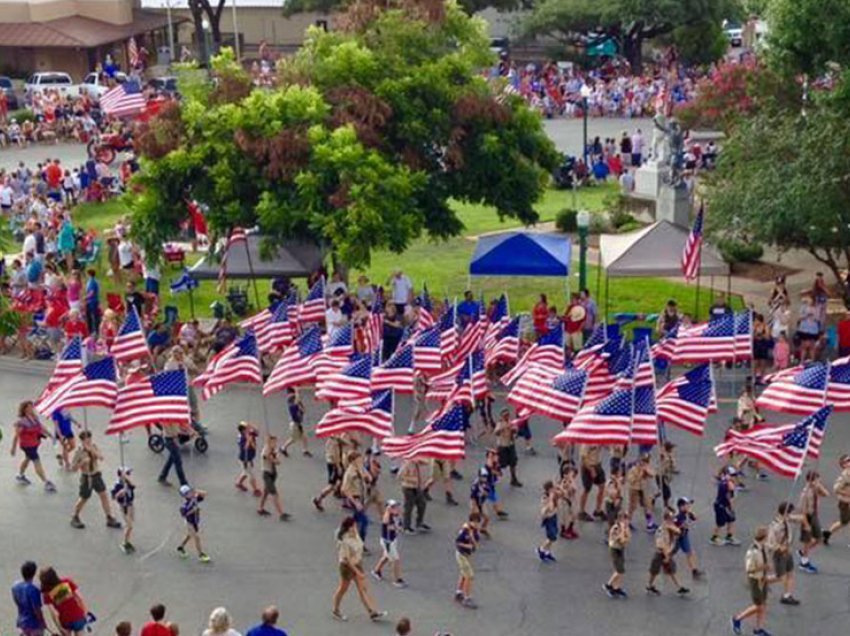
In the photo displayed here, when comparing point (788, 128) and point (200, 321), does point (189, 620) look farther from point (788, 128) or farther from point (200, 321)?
point (788, 128)

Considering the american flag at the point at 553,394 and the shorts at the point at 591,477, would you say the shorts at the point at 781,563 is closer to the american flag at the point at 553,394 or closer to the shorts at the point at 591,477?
the shorts at the point at 591,477

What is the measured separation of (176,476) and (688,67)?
4070cm

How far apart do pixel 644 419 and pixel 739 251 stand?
541 inches

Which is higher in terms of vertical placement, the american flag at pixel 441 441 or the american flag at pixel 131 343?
the american flag at pixel 131 343

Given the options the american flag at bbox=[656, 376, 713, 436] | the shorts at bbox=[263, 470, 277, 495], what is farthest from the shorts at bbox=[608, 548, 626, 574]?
the shorts at bbox=[263, 470, 277, 495]

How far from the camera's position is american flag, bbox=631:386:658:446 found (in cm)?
2006

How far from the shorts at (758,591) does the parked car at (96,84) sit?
41.7 metres

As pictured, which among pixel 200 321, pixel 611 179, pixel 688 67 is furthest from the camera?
pixel 688 67

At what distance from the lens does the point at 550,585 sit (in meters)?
19.2

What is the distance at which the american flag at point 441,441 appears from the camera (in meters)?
20.0

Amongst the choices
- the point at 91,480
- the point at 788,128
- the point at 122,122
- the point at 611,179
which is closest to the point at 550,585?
the point at 91,480

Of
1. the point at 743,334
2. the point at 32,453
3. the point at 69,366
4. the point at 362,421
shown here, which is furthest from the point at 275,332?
the point at 743,334

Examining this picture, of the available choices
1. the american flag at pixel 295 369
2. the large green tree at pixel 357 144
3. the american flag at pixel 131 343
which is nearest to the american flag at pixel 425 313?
A: the large green tree at pixel 357 144

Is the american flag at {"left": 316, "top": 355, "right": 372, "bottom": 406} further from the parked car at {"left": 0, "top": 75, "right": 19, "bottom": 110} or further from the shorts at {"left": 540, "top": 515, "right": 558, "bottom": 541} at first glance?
the parked car at {"left": 0, "top": 75, "right": 19, "bottom": 110}
